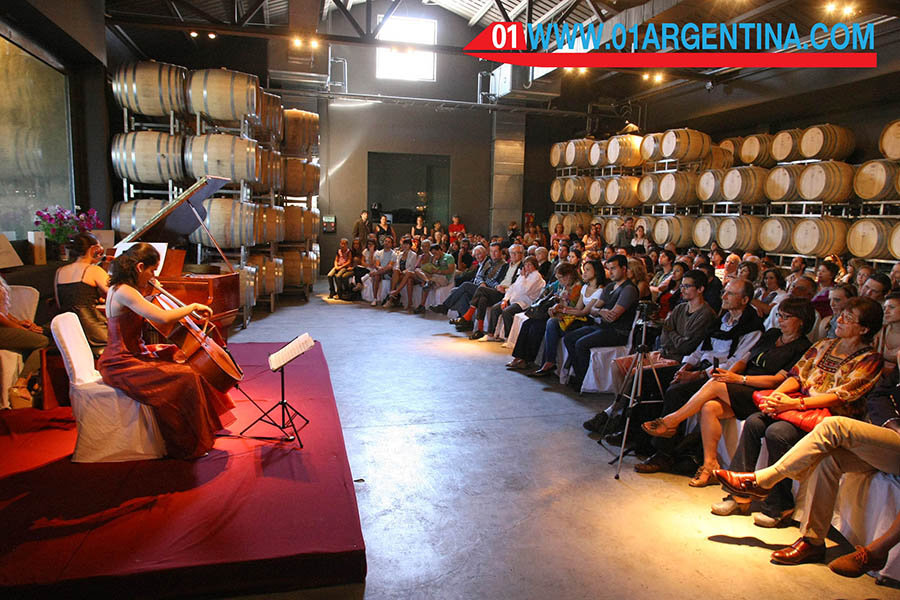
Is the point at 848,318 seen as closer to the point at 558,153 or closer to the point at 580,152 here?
the point at 580,152

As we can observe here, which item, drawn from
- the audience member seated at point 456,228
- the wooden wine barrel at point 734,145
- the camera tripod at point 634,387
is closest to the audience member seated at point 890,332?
the camera tripod at point 634,387

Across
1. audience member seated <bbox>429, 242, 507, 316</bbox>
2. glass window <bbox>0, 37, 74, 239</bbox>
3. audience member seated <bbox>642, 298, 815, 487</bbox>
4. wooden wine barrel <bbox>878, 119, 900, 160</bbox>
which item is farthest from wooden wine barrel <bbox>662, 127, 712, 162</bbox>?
glass window <bbox>0, 37, 74, 239</bbox>

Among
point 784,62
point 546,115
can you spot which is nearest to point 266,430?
point 784,62

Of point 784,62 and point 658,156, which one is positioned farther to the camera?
point 658,156

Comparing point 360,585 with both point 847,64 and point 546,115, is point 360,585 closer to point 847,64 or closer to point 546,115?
point 847,64

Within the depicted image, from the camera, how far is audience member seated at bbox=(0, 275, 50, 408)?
4.05 metres

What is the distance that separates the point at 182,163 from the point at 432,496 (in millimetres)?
6018

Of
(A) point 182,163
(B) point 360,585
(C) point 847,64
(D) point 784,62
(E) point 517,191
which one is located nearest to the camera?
(B) point 360,585

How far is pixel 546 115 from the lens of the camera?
1577 cm

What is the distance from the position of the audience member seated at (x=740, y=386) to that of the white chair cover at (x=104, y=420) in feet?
9.77

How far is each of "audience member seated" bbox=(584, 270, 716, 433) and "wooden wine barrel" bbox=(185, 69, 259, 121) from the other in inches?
232

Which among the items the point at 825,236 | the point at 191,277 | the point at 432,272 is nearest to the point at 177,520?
the point at 191,277

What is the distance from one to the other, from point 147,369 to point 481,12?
1350 centimetres

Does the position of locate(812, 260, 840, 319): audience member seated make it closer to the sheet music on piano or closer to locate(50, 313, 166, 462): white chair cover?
the sheet music on piano
